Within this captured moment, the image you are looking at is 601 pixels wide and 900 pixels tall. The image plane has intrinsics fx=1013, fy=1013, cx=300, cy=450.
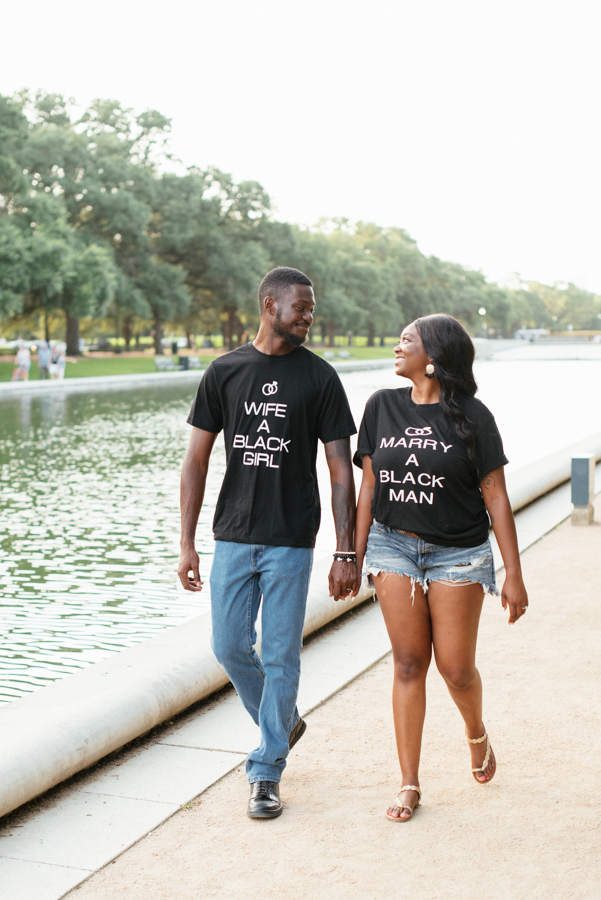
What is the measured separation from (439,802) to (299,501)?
1.18 m

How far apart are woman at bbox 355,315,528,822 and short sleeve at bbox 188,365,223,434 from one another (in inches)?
21.9

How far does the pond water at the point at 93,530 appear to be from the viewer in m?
6.60

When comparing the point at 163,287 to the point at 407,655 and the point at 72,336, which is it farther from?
the point at 407,655

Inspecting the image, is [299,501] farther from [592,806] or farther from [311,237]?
[311,237]

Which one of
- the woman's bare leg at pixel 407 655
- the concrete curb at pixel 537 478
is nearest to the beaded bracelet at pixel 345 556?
the woman's bare leg at pixel 407 655

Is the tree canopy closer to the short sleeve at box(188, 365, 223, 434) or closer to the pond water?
the pond water

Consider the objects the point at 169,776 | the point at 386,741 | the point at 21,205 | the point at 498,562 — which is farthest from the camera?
the point at 21,205

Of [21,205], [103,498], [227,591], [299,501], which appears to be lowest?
[103,498]

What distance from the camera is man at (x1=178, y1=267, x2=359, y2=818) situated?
11.6 ft

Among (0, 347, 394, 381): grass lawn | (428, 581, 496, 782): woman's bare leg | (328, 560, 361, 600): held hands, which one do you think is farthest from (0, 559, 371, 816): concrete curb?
(0, 347, 394, 381): grass lawn

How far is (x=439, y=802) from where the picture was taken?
142 inches

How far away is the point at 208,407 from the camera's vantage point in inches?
145

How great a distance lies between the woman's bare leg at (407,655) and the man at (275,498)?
15cm

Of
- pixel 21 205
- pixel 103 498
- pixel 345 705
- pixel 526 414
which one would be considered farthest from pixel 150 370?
pixel 345 705
